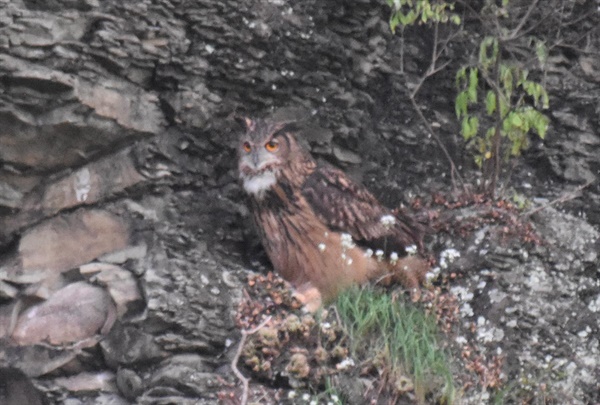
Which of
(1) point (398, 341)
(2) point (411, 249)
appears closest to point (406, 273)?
(2) point (411, 249)

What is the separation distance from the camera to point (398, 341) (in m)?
6.07

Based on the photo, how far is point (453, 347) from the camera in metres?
6.32

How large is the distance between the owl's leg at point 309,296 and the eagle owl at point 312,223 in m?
0.01

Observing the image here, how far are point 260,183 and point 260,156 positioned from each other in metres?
0.15

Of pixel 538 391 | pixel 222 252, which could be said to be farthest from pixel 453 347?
pixel 222 252

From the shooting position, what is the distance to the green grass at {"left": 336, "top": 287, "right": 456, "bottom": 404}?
5926 mm

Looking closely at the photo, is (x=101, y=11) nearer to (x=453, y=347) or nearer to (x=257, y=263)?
(x=257, y=263)

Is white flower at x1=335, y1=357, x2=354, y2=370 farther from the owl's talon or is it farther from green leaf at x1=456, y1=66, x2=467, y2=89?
green leaf at x1=456, y1=66, x2=467, y2=89

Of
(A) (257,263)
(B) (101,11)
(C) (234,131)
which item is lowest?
(A) (257,263)

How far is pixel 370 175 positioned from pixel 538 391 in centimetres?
186

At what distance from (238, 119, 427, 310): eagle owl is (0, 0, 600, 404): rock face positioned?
0.27 m

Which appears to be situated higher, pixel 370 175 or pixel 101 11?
pixel 101 11

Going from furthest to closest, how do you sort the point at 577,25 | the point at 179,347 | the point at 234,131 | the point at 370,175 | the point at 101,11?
the point at 577,25 → the point at 370,175 → the point at 234,131 → the point at 101,11 → the point at 179,347

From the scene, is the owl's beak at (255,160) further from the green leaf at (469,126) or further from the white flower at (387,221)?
the green leaf at (469,126)
